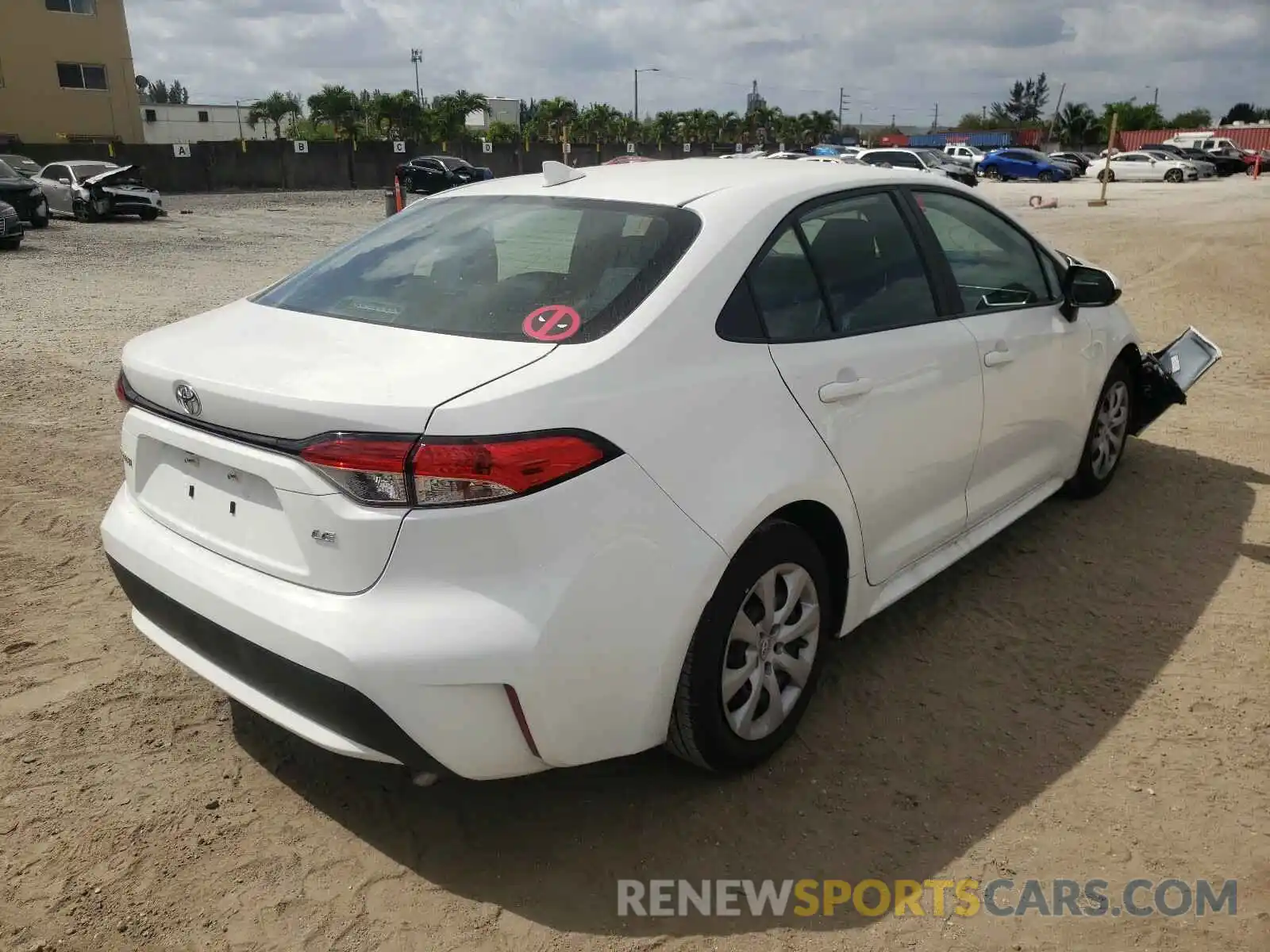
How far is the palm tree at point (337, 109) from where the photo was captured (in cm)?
5684

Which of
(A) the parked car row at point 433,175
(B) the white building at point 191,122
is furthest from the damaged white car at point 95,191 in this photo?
(B) the white building at point 191,122

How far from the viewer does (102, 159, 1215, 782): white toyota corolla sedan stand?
2252mm

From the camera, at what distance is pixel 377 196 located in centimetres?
3738

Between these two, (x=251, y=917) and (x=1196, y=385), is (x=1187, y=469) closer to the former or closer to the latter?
(x=1196, y=385)

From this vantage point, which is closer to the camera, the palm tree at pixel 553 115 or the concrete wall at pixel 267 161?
the concrete wall at pixel 267 161

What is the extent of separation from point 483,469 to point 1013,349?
2.54 metres

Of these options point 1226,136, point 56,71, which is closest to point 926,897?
point 56,71

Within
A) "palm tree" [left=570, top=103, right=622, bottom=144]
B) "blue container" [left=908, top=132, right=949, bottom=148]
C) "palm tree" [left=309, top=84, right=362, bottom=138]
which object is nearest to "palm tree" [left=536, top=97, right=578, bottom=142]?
"palm tree" [left=570, top=103, right=622, bottom=144]

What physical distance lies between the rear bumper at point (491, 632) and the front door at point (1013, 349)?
5.77ft

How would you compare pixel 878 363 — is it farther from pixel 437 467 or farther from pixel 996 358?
pixel 437 467

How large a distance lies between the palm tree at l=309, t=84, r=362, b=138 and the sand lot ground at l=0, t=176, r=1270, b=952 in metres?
58.0

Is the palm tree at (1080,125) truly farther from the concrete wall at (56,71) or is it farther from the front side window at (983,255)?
the front side window at (983,255)

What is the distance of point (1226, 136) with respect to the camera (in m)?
61.9

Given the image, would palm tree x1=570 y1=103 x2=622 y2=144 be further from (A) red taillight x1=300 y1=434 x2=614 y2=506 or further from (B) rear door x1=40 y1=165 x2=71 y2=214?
(A) red taillight x1=300 y1=434 x2=614 y2=506
